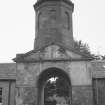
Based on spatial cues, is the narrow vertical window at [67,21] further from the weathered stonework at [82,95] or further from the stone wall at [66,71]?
the weathered stonework at [82,95]

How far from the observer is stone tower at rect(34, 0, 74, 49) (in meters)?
21.3

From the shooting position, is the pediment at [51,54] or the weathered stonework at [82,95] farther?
the pediment at [51,54]

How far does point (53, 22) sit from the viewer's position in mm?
21750

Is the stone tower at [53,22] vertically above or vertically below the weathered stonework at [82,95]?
above

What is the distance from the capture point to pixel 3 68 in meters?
28.8

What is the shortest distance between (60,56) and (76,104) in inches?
172

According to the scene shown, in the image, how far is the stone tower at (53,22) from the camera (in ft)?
69.8

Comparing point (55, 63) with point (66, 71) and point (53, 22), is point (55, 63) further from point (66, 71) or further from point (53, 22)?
point (53, 22)

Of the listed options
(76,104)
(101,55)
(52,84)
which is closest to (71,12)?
(76,104)

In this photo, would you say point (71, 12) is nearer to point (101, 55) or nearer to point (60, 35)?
point (60, 35)

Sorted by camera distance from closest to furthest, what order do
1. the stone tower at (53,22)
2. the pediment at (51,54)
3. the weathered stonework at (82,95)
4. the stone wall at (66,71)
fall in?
the weathered stonework at (82,95)
the stone wall at (66,71)
the pediment at (51,54)
the stone tower at (53,22)

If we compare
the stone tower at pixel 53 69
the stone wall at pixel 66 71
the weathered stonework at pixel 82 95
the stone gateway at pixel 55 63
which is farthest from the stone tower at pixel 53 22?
the weathered stonework at pixel 82 95

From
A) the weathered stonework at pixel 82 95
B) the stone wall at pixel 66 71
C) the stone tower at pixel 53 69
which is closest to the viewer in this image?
the weathered stonework at pixel 82 95

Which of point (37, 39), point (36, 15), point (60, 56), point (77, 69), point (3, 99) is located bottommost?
point (3, 99)
